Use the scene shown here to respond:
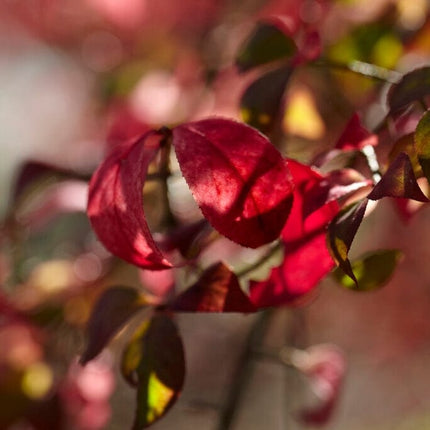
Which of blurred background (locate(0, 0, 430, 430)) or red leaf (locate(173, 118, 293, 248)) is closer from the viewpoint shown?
red leaf (locate(173, 118, 293, 248))

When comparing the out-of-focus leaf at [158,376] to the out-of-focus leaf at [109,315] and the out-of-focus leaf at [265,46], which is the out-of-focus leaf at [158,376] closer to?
the out-of-focus leaf at [109,315]

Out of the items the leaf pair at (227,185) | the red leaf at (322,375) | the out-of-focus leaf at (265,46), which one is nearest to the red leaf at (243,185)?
the leaf pair at (227,185)

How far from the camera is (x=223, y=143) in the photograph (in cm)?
45

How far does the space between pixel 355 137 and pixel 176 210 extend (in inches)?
15.8

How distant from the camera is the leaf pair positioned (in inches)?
17.3

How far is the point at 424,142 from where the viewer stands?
43 centimetres

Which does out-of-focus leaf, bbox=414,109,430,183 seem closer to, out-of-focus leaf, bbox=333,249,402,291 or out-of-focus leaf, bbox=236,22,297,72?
out-of-focus leaf, bbox=333,249,402,291

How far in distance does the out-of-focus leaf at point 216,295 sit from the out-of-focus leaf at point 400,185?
104 millimetres

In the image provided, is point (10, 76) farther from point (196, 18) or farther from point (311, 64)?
point (311, 64)

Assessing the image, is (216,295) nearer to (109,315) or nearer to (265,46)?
(109,315)

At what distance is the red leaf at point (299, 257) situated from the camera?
1.61 ft

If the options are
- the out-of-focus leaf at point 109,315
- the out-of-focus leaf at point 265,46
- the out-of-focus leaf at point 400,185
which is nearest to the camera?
the out-of-focus leaf at point 400,185

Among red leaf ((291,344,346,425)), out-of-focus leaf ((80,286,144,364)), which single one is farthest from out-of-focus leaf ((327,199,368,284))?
red leaf ((291,344,346,425))

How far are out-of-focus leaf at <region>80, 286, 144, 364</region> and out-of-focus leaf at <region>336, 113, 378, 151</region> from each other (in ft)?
0.54
